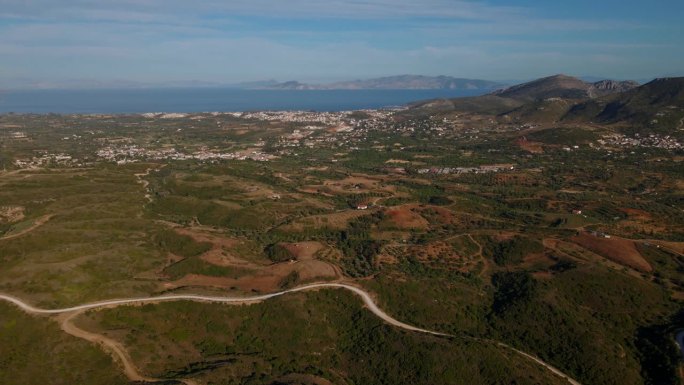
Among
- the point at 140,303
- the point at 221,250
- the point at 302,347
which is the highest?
the point at 221,250

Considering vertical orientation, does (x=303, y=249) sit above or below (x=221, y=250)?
above

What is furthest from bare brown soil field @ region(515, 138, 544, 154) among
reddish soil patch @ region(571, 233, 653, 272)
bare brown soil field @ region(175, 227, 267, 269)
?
bare brown soil field @ region(175, 227, 267, 269)

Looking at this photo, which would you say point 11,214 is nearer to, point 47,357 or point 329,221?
point 47,357

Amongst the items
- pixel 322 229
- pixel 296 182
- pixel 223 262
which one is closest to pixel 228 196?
pixel 296 182

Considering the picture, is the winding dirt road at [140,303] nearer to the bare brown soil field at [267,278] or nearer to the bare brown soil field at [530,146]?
the bare brown soil field at [267,278]

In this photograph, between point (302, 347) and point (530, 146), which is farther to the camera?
point (530, 146)

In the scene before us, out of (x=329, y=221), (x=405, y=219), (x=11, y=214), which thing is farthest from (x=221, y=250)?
(x=11, y=214)

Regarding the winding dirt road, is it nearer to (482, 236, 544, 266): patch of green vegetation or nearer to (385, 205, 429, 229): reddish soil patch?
(482, 236, 544, 266): patch of green vegetation
